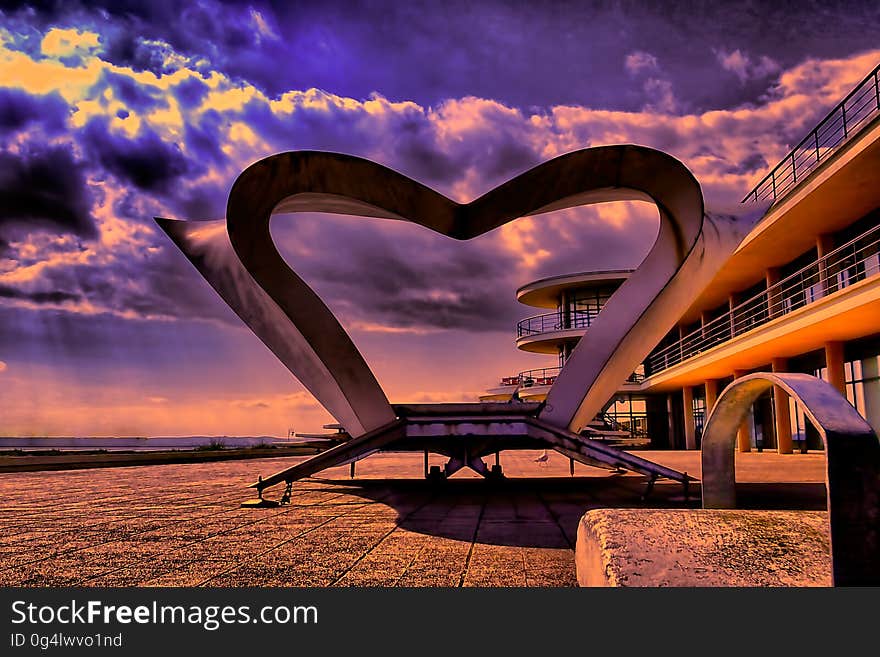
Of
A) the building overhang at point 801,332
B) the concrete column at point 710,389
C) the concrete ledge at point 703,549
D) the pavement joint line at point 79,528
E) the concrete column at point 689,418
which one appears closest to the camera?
the concrete ledge at point 703,549

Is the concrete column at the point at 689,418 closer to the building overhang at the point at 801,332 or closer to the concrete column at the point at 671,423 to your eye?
the concrete column at the point at 671,423

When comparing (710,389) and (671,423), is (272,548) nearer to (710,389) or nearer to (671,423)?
(710,389)

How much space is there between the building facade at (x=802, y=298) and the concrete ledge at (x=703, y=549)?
837cm

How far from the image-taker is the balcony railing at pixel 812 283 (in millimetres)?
20203

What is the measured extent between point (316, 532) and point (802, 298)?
1028 inches

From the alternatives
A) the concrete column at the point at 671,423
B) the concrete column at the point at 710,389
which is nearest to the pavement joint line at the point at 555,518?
the concrete column at the point at 710,389

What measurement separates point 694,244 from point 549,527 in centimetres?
589

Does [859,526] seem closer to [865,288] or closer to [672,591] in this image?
[672,591]

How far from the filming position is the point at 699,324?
43.3 m

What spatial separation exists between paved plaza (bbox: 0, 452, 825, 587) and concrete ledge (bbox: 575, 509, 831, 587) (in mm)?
681

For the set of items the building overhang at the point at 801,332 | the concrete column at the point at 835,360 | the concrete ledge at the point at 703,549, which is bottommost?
the concrete ledge at the point at 703,549

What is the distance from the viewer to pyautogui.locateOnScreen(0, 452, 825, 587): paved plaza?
14.4 ft

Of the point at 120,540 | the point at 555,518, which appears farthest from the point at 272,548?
the point at 555,518

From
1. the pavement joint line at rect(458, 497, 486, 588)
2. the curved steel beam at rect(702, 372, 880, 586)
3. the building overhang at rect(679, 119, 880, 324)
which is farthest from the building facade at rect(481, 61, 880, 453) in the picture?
the curved steel beam at rect(702, 372, 880, 586)
